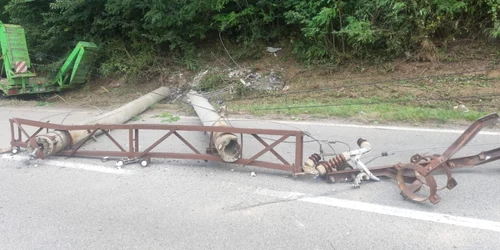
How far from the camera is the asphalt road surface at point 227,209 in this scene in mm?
3260

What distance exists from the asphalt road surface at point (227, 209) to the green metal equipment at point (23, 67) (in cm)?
762

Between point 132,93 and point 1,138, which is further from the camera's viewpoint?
point 132,93

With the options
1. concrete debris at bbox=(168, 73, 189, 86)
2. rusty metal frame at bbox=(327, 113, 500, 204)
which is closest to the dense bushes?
concrete debris at bbox=(168, 73, 189, 86)

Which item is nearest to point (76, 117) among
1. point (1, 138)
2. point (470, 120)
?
point (1, 138)

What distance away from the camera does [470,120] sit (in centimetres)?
658

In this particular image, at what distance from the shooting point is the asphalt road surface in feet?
10.7

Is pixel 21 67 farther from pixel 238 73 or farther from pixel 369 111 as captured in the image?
pixel 369 111

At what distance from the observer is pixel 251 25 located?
12.5m

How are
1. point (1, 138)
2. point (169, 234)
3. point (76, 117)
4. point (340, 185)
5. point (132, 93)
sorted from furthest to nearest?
point (132, 93) → point (76, 117) → point (1, 138) → point (340, 185) → point (169, 234)

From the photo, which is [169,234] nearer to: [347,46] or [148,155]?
[148,155]

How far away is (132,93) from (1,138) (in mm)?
5715

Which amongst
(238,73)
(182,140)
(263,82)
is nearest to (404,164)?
(182,140)

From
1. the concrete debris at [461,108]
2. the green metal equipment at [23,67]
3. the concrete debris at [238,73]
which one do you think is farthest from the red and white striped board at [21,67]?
the concrete debris at [461,108]

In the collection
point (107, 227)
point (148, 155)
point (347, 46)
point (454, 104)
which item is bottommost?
point (107, 227)
